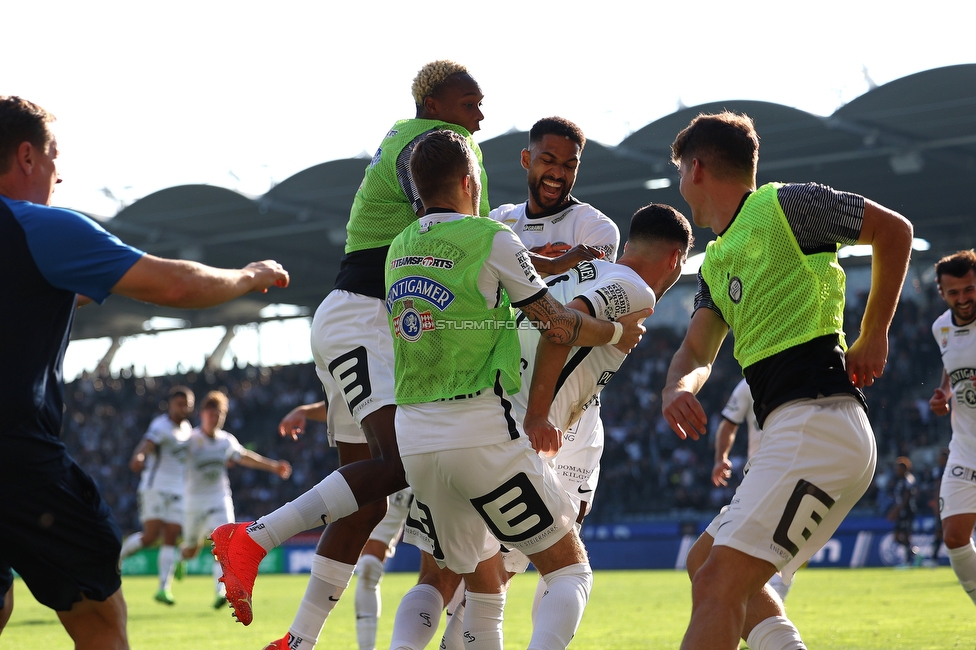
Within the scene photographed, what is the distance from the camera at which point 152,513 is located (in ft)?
53.5

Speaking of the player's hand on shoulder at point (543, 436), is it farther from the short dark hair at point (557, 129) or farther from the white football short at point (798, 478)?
the short dark hair at point (557, 129)

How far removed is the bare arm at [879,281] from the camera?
3.96m


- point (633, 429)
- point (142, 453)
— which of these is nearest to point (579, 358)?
point (142, 453)

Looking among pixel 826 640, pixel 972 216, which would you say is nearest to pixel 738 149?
pixel 826 640

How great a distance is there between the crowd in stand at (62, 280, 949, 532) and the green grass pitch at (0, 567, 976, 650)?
368 inches

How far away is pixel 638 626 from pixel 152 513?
913cm

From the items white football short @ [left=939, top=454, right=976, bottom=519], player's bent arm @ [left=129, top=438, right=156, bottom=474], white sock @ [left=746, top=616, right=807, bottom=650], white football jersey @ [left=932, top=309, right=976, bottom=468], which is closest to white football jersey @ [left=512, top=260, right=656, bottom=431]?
white sock @ [left=746, top=616, right=807, bottom=650]

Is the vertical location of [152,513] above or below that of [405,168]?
below

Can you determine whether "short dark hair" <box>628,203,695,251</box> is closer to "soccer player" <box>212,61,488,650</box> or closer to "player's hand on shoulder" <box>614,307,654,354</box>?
"player's hand on shoulder" <box>614,307,654,354</box>

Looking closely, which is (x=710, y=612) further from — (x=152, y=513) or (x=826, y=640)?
(x=152, y=513)

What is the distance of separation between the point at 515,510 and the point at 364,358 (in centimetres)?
133

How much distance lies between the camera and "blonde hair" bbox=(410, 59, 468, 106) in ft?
17.7

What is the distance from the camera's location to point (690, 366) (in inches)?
177

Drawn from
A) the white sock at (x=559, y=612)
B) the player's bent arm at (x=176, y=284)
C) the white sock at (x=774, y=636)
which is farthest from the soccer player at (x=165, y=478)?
the white sock at (x=774, y=636)
